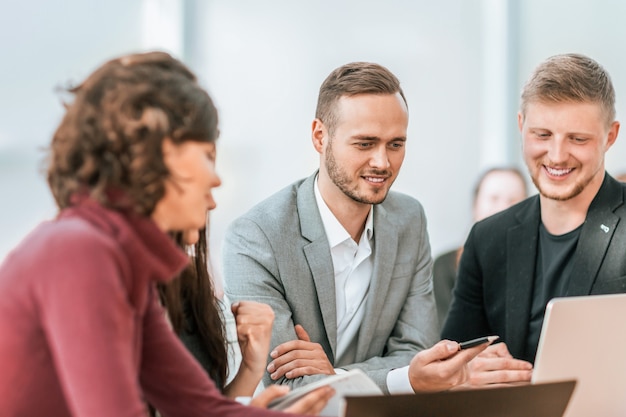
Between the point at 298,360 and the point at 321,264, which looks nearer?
the point at 298,360

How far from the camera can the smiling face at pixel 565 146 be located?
2.11 meters

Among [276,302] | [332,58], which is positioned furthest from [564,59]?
[332,58]

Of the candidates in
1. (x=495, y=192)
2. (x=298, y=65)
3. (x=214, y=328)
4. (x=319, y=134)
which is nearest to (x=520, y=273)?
(x=319, y=134)

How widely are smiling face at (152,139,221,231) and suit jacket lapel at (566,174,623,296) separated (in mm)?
1292

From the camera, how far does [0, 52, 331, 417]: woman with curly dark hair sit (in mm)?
1000

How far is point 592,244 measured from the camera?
216 cm

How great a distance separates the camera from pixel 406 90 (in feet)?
15.1

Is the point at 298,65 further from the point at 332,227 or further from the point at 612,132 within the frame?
the point at 612,132

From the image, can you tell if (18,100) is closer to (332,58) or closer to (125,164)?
(332,58)

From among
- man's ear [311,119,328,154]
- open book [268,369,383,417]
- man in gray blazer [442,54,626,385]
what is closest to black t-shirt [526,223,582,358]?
man in gray blazer [442,54,626,385]

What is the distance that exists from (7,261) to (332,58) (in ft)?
11.5

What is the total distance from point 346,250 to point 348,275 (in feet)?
0.22

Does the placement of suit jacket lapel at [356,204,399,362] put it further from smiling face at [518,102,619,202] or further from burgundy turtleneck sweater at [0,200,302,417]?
burgundy turtleneck sweater at [0,200,302,417]

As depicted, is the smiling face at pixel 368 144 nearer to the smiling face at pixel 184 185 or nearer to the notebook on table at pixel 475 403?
the notebook on table at pixel 475 403
